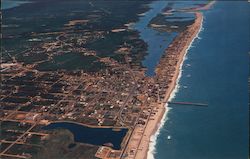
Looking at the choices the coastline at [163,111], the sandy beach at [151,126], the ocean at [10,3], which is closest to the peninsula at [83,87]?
the sandy beach at [151,126]

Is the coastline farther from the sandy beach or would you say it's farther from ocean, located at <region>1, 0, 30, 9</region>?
ocean, located at <region>1, 0, 30, 9</region>

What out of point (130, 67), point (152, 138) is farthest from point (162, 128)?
point (130, 67)

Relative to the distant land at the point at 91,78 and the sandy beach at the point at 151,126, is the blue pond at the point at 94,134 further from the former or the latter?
the sandy beach at the point at 151,126

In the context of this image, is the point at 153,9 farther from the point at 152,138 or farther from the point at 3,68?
the point at 152,138

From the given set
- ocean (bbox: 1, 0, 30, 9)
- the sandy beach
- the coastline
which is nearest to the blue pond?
the sandy beach

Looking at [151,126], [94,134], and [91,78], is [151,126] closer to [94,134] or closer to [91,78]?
[94,134]

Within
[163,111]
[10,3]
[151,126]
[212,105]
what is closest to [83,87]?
[163,111]

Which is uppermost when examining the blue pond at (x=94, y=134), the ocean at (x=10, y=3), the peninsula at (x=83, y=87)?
the ocean at (x=10, y=3)
